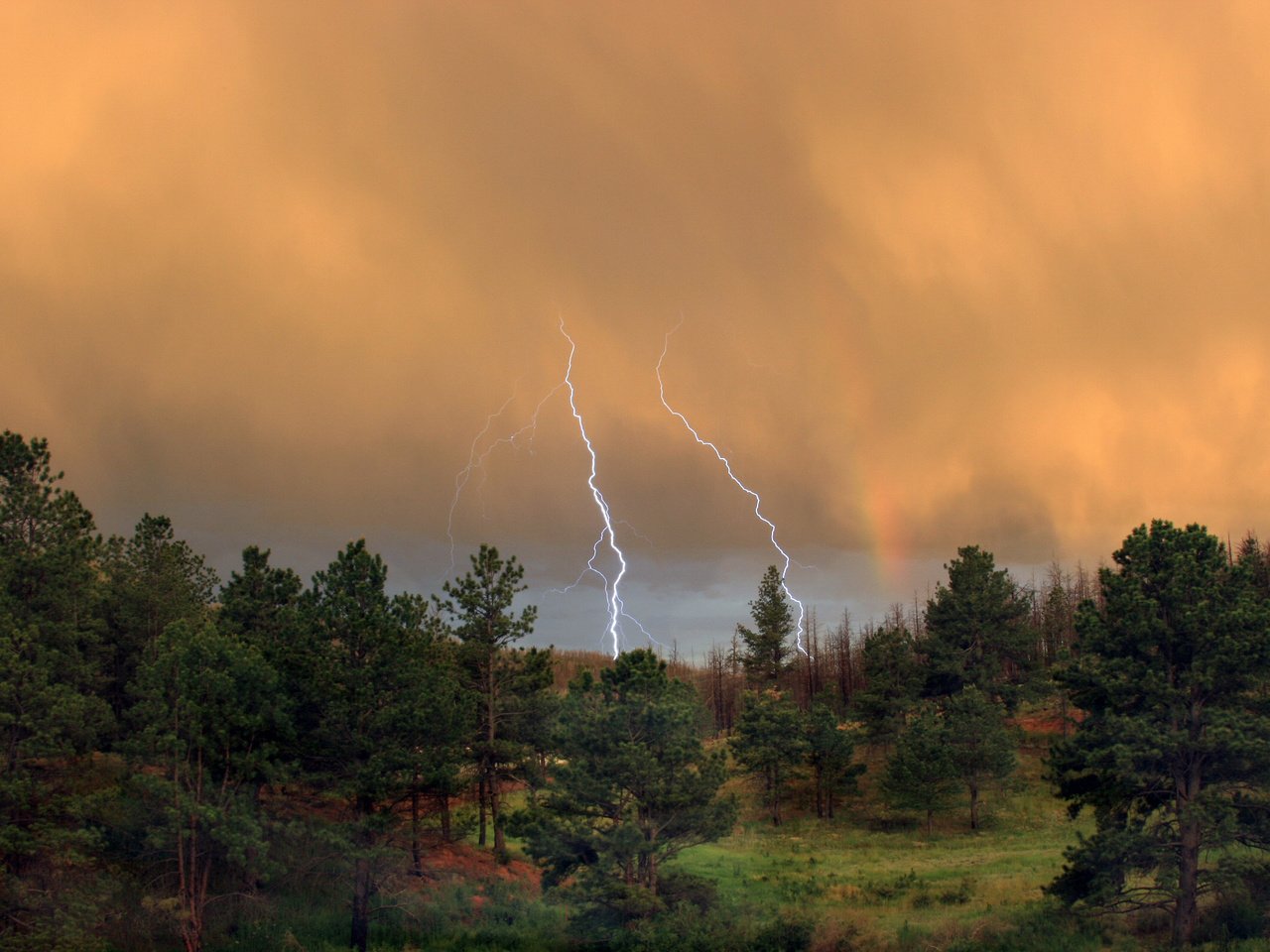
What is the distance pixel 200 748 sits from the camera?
29828 mm

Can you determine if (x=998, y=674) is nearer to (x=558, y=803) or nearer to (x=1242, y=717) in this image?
(x=1242, y=717)

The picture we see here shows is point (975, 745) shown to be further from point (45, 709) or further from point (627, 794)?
point (45, 709)

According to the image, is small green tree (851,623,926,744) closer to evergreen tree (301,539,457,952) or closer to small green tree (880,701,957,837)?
small green tree (880,701,957,837)

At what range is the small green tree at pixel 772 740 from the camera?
211 feet

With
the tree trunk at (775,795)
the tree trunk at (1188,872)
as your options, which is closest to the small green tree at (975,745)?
the tree trunk at (775,795)

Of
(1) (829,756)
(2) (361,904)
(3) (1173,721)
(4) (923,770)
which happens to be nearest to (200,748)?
(2) (361,904)

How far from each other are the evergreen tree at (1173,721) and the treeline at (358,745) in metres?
0.09

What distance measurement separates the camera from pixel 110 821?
2977 cm

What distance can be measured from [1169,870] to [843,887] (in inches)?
677

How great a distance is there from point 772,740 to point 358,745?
4013 cm

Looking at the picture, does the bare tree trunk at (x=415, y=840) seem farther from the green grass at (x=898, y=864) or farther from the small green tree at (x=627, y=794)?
the green grass at (x=898, y=864)

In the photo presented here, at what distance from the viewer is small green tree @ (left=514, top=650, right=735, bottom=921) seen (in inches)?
1219

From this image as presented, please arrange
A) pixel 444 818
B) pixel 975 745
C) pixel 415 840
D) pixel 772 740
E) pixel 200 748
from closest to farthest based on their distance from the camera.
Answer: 1. pixel 200 748
2. pixel 415 840
3. pixel 444 818
4. pixel 975 745
5. pixel 772 740

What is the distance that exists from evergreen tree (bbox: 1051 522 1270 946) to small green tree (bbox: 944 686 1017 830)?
3046cm
